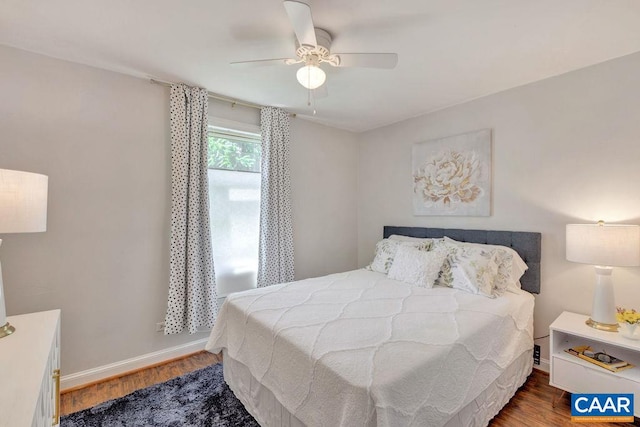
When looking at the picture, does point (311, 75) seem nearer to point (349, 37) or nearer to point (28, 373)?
point (349, 37)

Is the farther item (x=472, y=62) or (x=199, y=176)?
(x=199, y=176)

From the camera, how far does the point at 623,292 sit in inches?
81.0

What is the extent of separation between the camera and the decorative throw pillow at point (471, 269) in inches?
87.3

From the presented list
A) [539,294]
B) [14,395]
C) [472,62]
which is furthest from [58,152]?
[539,294]

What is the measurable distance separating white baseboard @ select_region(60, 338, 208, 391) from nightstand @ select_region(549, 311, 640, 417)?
9.67 ft

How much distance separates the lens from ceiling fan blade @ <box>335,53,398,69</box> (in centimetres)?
168

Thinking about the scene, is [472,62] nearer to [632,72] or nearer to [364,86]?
[364,86]

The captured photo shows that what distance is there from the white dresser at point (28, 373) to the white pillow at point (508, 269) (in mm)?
2543

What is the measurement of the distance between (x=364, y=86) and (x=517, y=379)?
263 cm

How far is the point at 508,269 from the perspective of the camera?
7.67 ft

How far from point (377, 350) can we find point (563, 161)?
88.4 inches

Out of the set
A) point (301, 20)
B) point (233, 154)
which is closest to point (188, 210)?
point (233, 154)

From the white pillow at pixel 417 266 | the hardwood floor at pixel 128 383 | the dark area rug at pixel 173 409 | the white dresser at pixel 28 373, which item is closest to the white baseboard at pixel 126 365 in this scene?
the hardwood floor at pixel 128 383

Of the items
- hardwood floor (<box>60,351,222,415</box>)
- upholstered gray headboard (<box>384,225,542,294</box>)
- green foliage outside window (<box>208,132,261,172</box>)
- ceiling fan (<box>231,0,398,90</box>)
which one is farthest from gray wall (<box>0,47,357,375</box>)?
upholstered gray headboard (<box>384,225,542,294</box>)
